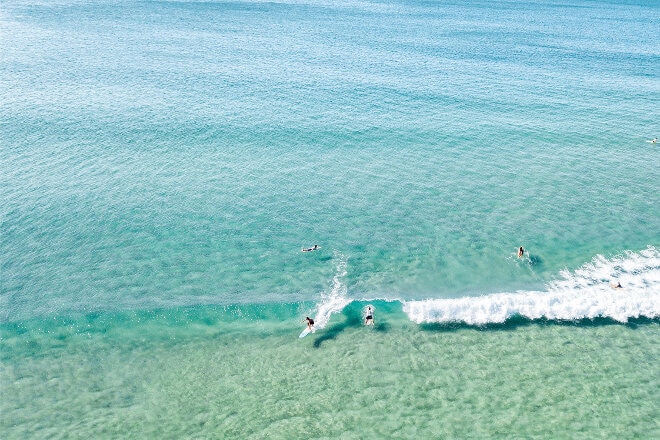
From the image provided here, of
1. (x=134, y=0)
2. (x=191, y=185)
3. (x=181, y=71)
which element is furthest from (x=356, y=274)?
(x=134, y=0)

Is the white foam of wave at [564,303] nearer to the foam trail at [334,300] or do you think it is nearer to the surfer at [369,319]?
the surfer at [369,319]

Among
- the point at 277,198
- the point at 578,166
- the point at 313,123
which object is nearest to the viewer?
the point at 277,198

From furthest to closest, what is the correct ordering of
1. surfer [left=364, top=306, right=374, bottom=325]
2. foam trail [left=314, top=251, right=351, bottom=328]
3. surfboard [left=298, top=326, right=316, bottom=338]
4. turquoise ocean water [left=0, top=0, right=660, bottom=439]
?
foam trail [left=314, top=251, right=351, bottom=328]
surfer [left=364, top=306, right=374, bottom=325]
surfboard [left=298, top=326, right=316, bottom=338]
turquoise ocean water [left=0, top=0, right=660, bottom=439]

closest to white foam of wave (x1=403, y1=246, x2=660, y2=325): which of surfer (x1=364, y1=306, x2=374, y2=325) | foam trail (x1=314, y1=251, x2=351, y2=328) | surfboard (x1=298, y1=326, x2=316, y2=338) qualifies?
surfer (x1=364, y1=306, x2=374, y2=325)

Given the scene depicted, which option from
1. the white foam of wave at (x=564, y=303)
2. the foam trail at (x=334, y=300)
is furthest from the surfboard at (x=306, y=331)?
the white foam of wave at (x=564, y=303)

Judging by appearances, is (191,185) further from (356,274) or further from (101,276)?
(356,274)

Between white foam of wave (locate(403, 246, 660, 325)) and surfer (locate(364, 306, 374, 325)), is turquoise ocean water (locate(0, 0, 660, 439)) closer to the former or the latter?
white foam of wave (locate(403, 246, 660, 325))

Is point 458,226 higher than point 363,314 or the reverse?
higher
